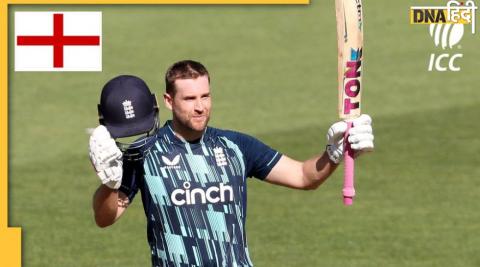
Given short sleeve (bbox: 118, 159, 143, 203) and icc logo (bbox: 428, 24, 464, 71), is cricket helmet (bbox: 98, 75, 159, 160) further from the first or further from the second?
icc logo (bbox: 428, 24, 464, 71)

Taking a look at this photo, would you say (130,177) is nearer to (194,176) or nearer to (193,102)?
(194,176)

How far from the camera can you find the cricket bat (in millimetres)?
10562

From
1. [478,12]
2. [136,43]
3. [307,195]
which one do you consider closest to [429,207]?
[307,195]

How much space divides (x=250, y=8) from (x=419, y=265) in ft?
55.6

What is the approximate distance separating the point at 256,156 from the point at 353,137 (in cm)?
86

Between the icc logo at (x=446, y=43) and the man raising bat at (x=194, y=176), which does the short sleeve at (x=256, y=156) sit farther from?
the icc logo at (x=446, y=43)

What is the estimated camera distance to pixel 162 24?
31750 millimetres

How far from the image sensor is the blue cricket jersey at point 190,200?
34.0ft

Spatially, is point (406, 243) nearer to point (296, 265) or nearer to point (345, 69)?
point (296, 265)

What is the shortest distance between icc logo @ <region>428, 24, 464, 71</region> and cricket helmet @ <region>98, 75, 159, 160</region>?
61.5 feet

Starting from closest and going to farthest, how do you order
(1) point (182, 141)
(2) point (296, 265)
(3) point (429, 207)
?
(1) point (182, 141), (2) point (296, 265), (3) point (429, 207)

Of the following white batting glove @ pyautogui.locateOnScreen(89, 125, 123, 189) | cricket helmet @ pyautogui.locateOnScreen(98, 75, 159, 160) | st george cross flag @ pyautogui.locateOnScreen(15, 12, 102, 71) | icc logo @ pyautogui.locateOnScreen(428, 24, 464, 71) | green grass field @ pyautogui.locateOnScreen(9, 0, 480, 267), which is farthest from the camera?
icc logo @ pyautogui.locateOnScreen(428, 24, 464, 71)

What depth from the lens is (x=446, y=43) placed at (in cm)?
2891

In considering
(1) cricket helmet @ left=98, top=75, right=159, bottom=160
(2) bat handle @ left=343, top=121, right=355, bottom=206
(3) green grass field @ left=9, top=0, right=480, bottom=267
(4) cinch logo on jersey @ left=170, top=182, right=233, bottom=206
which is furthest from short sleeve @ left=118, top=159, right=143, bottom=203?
(3) green grass field @ left=9, top=0, right=480, bottom=267
